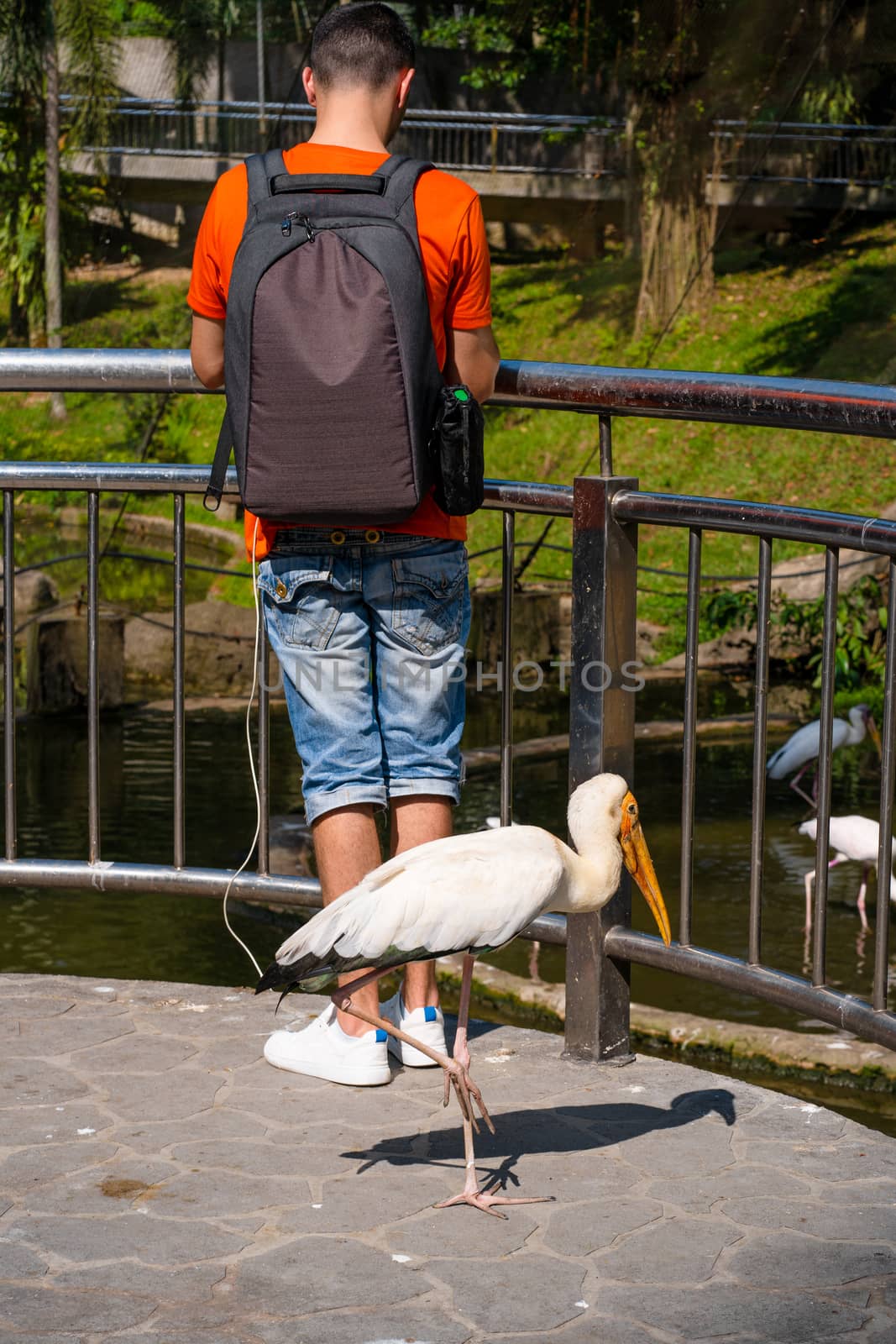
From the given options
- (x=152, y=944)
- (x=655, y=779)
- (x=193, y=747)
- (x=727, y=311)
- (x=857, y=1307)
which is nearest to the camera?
(x=857, y=1307)

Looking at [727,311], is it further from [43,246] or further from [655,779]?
[43,246]

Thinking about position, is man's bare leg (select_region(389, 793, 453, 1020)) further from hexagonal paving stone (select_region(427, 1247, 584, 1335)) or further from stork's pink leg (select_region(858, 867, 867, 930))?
stork's pink leg (select_region(858, 867, 867, 930))

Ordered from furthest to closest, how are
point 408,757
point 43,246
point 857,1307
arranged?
point 43,246
point 408,757
point 857,1307

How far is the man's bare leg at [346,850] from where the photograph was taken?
3.37m

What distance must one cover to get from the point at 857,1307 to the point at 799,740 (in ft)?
21.8

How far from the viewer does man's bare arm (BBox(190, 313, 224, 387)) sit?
3.27m

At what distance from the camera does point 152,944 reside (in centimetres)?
700

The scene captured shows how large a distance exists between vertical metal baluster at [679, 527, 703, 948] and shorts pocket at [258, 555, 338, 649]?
2.39 feet

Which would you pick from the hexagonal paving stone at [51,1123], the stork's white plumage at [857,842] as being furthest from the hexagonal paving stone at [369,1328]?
the stork's white plumage at [857,842]

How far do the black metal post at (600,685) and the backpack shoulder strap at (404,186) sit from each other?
0.68 meters

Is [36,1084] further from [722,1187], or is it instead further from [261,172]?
[261,172]

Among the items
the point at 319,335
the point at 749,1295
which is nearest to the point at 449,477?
the point at 319,335

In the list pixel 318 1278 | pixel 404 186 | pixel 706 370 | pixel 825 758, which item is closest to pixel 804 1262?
pixel 318 1278

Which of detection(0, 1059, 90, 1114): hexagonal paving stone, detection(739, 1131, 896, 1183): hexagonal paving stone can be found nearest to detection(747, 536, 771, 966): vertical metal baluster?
detection(739, 1131, 896, 1183): hexagonal paving stone
